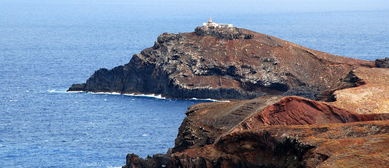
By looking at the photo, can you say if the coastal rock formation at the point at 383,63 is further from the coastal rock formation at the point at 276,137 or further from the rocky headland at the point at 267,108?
the coastal rock formation at the point at 276,137

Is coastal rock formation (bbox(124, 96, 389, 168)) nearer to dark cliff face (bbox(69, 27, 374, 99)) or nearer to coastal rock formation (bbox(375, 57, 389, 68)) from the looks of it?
coastal rock formation (bbox(375, 57, 389, 68))

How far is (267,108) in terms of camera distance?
66.6 meters

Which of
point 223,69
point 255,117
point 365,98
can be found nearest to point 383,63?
point 223,69

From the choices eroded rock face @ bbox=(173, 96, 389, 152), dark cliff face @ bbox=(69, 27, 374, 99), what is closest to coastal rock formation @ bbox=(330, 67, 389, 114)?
eroded rock face @ bbox=(173, 96, 389, 152)

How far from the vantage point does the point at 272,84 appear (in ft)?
477

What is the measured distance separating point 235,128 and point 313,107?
18.4 feet

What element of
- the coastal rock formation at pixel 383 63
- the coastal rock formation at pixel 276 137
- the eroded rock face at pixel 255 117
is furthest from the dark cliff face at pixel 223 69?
the coastal rock formation at pixel 276 137

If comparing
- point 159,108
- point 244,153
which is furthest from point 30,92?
point 244,153

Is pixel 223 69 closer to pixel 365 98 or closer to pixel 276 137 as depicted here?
pixel 365 98

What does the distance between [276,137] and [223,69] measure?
300 ft

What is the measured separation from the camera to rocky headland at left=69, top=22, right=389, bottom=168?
55.8m

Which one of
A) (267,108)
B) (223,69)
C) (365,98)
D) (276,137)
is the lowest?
(223,69)

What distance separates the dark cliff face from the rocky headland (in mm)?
137

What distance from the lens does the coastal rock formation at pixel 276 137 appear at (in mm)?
52219
